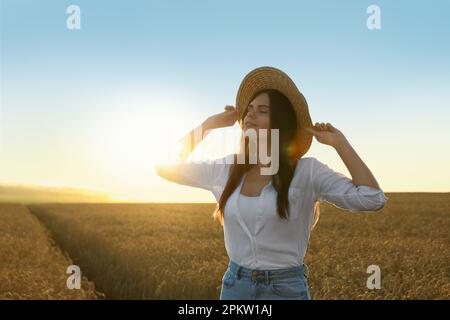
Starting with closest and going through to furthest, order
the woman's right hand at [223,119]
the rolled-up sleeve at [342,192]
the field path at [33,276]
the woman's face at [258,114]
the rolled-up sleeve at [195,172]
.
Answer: the rolled-up sleeve at [342,192] → the woman's face at [258,114] → the rolled-up sleeve at [195,172] → the woman's right hand at [223,119] → the field path at [33,276]

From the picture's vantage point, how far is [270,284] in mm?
2787

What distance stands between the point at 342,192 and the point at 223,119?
110 cm

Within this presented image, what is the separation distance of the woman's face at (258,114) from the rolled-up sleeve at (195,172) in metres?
0.35

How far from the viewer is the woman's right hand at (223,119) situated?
11.4 ft

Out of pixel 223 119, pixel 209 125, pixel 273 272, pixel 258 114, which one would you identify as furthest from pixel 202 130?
pixel 273 272

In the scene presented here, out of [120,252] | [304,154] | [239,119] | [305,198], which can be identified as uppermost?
[239,119]

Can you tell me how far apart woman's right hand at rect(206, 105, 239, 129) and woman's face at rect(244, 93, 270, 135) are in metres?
0.32

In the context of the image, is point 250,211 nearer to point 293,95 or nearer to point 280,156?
point 280,156

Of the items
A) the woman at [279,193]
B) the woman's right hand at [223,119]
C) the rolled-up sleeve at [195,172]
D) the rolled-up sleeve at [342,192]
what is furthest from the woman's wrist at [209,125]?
the rolled-up sleeve at [342,192]

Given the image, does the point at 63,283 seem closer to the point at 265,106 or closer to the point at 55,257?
the point at 55,257

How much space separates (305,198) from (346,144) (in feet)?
1.19

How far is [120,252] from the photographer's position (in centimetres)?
1205

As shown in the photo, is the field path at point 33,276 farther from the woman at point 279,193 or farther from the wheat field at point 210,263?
the woman at point 279,193
